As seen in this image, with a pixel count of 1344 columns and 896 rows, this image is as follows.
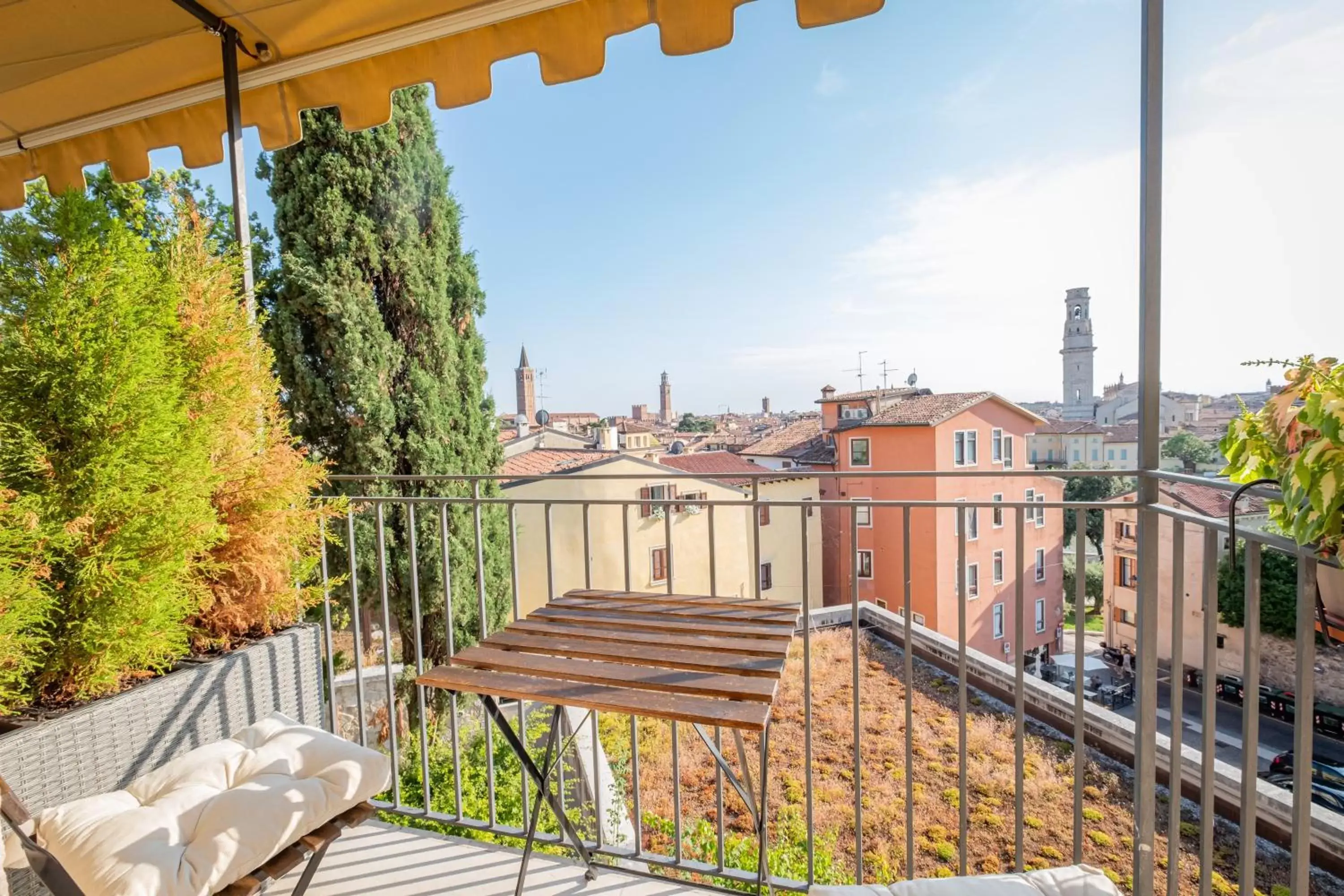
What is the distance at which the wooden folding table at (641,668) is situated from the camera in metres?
1.23

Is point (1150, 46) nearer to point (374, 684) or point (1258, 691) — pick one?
point (1258, 691)

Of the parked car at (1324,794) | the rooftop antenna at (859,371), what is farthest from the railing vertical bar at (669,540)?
the rooftop antenna at (859,371)

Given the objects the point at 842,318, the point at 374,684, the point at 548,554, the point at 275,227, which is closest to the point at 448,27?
the point at 548,554

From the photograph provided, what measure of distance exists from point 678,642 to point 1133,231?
153 cm

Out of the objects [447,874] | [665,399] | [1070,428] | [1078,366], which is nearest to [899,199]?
[665,399]

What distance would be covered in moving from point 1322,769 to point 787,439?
13.5 m

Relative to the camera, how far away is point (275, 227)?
19.2ft

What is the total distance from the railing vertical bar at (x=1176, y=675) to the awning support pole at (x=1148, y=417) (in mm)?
45

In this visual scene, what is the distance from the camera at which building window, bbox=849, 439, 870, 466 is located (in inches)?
459

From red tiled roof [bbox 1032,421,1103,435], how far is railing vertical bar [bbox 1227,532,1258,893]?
1181 mm

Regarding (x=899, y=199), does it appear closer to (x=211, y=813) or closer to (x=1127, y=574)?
(x=1127, y=574)

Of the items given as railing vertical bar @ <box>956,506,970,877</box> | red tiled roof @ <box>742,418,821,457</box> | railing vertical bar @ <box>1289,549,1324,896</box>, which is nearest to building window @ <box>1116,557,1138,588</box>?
railing vertical bar @ <box>956,506,970,877</box>

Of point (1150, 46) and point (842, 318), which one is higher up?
point (842, 318)

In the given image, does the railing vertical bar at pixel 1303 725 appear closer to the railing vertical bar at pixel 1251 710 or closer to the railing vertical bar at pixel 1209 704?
the railing vertical bar at pixel 1251 710
